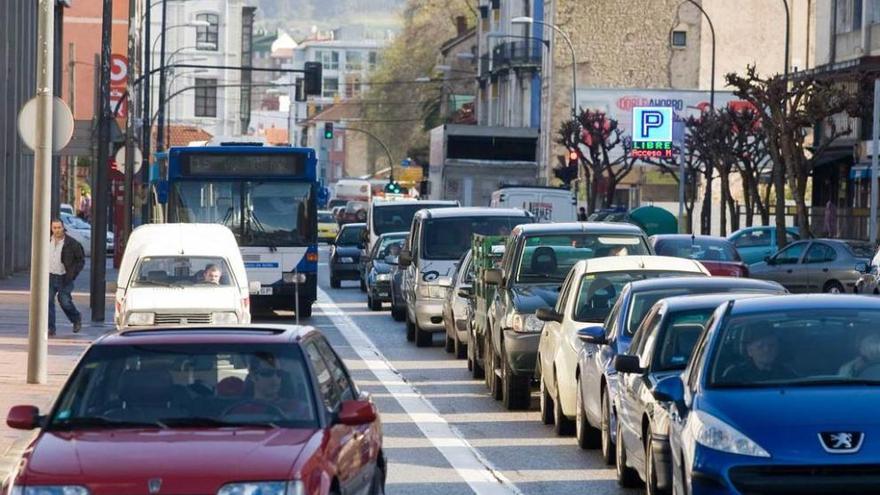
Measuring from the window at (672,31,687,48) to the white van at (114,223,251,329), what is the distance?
62.7 metres

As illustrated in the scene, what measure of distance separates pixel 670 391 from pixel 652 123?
2703 inches

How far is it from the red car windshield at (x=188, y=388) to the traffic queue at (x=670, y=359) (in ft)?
7.30

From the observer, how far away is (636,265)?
17.7m

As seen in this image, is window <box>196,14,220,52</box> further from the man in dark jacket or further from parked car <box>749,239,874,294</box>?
the man in dark jacket

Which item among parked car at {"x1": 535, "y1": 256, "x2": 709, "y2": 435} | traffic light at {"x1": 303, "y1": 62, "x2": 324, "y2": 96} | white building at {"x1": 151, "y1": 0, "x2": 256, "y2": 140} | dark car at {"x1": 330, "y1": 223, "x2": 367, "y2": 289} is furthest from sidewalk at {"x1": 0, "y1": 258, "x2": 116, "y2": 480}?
white building at {"x1": 151, "y1": 0, "x2": 256, "y2": 140}

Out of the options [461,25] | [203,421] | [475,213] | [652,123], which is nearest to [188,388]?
[203,421]

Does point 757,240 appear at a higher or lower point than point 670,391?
lower

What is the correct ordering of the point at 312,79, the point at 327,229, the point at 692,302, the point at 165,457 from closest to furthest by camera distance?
1. the point at 165,457
2. the point at 692,302
3. the point at 312,79
4. the point at 327,229

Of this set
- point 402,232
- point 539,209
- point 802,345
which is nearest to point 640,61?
point 539,209

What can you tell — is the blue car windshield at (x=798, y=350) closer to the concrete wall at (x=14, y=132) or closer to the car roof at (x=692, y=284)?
the car roof at (x=692, y=284)

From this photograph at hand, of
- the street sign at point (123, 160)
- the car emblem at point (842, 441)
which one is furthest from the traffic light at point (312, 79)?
the car emblem at point (842, 441)

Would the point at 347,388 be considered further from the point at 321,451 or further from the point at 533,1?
the point at 533,1

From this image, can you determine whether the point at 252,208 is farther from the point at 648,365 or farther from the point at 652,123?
the point at 652,123

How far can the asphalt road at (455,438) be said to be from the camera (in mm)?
13789
